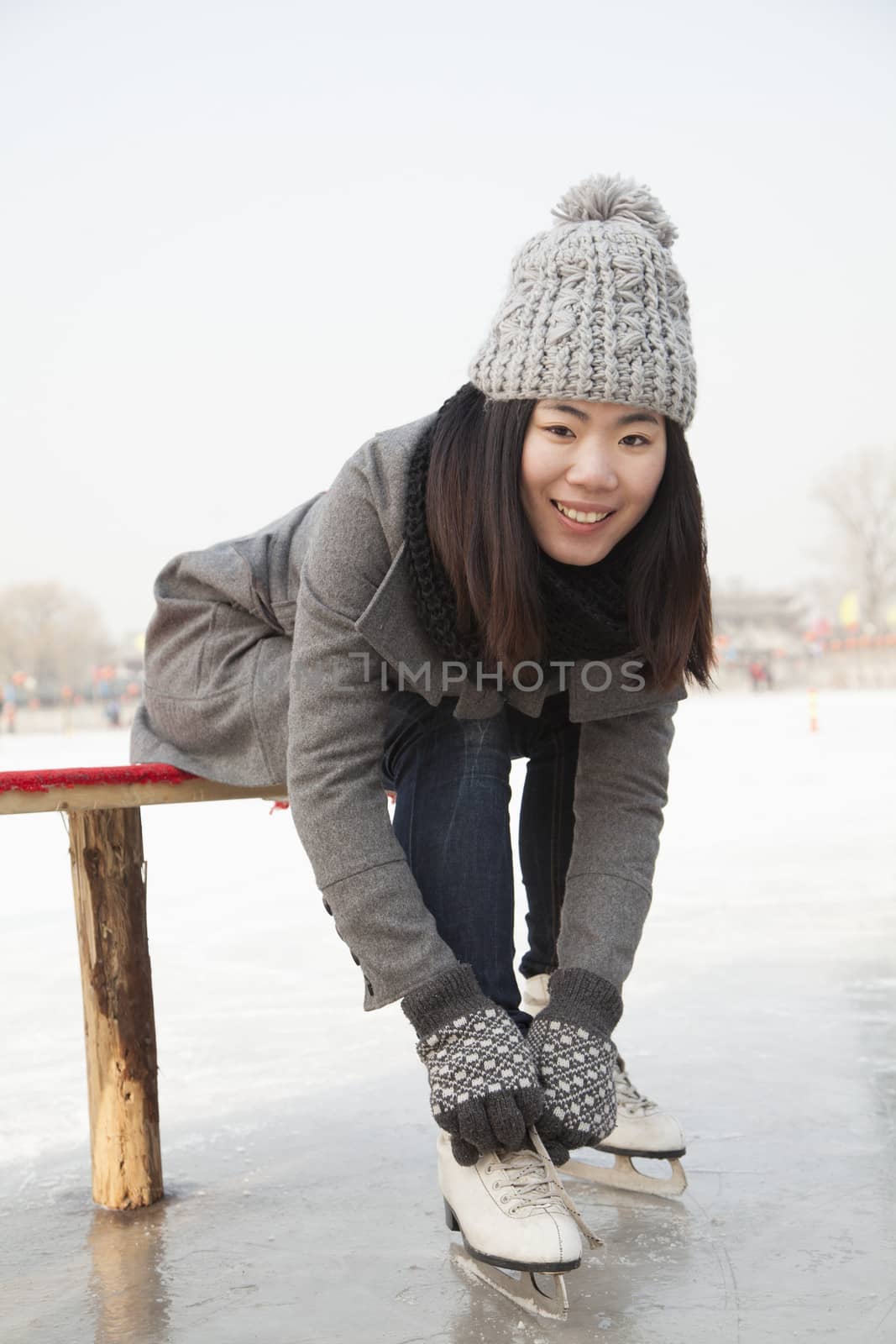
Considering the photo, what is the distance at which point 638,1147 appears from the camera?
1313mm

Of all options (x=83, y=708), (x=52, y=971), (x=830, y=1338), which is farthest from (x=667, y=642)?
(x=83, y=708)

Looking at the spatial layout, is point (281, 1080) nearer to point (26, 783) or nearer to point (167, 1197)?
point (167, 1197)

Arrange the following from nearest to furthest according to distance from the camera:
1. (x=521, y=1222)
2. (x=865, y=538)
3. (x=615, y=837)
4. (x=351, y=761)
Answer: (x=521, y=1222), (x=351, y=761), (x=615, y=837), (x=865, y=538)

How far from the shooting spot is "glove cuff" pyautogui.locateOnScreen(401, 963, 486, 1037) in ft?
3.34

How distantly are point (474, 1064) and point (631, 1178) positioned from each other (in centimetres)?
43

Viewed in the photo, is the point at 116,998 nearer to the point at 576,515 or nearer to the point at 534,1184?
the point at 534,1184

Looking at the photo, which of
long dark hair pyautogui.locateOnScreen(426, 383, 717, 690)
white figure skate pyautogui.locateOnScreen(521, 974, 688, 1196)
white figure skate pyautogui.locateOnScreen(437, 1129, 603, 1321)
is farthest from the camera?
white figure skate pyautogui.locateOnScreen(521, 974, 688, 1196)

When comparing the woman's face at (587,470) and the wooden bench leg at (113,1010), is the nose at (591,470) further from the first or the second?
the wooden bench leg at (113,1010)

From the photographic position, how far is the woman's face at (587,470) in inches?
42.7

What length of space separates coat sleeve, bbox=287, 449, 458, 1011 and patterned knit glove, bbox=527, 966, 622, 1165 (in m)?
0.11

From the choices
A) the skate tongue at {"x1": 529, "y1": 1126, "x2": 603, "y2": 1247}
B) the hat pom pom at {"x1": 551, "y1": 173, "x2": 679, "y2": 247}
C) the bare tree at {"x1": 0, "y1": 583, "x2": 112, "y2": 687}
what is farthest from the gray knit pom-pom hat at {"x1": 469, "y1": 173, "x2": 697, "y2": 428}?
the bare tree at {"x1": 0, "y1": 583, "x2": 112, "y2": 687}

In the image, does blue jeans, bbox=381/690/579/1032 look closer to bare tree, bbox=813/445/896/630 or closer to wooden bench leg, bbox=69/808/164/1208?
wooden bench leg, bbox=69/808/164/1208

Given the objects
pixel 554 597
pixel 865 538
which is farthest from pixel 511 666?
pixel 865 538

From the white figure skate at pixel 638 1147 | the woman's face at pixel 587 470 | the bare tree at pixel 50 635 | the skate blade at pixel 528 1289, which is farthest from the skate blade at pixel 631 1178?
the bare tree at pixel 50 635
